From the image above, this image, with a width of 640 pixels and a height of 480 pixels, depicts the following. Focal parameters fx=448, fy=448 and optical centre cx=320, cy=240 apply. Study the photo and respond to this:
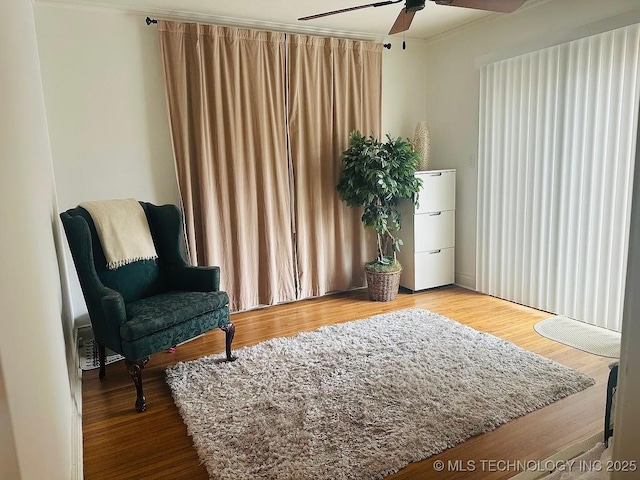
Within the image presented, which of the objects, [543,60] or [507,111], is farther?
[507,111]

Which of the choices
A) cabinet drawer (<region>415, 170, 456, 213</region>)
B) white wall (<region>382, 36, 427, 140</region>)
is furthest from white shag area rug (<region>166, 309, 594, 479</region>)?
white wall (<region>382, 36, 427, 140</region>)

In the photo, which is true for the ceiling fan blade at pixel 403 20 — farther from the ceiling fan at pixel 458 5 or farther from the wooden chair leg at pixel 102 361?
the wooden chair leg at pixel 102 361

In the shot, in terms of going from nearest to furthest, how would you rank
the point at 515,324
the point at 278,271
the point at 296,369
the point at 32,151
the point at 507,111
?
1. the point at 32,151
2. the point at 296,369
3. the point at 515,324
4. the point at 507,111
5. the point at 278,271

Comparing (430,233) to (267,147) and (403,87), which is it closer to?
(403,87)

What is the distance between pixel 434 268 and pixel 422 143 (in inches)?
49.7

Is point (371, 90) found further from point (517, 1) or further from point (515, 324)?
point (515, 324)

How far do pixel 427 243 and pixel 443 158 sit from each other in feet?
3.10

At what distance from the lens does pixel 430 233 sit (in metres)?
4.42

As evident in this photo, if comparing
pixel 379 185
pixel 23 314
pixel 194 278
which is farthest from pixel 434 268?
pixel 23 314

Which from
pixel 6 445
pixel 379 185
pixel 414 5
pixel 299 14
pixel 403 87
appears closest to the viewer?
pixel 6 445

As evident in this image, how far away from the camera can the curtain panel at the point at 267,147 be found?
365cm

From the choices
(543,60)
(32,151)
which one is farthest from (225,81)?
(543,60)

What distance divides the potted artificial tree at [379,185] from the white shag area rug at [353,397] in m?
0.89

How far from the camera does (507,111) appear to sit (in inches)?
153
